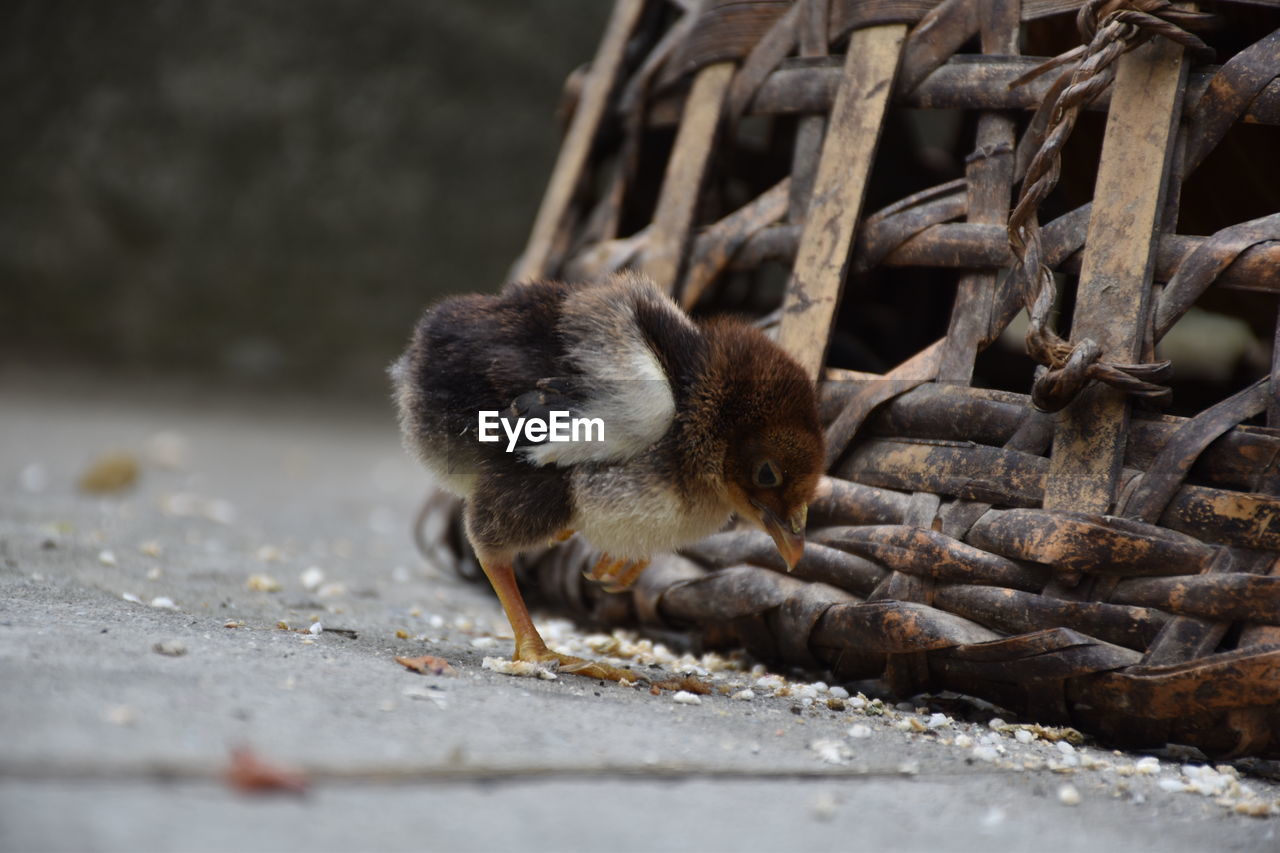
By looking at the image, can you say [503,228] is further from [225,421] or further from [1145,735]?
[1145,735]

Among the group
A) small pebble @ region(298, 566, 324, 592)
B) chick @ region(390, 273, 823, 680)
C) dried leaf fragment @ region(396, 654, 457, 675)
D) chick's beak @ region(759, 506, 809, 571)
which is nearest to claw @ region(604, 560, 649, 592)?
chick @ region(390, 273, 823, 680)

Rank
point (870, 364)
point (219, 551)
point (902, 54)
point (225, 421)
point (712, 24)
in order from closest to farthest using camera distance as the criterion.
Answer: point (902, 54)
point (712, 24)
point (870, 364)
point (219, 551)
point (225, 421)

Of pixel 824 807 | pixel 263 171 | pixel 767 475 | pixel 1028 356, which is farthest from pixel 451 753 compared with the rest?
pixel 263 171

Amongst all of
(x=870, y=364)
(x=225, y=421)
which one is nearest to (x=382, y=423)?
(x=225, y=421)

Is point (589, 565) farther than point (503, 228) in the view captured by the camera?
No

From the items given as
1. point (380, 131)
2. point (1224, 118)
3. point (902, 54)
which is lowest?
point (1224, 118)

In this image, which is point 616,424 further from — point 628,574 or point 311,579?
point 311,579
